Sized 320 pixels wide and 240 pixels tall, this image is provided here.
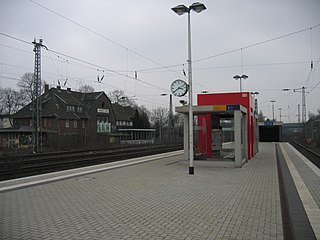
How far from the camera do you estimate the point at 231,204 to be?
26.6ft

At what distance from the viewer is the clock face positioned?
604 inches

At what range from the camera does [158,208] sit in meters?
7.73

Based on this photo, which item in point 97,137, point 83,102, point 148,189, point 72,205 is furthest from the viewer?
point 83,102

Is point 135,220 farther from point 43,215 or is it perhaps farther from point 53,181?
point 53,181

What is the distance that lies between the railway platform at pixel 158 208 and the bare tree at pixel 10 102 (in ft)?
A: 176

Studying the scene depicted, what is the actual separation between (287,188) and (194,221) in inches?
207

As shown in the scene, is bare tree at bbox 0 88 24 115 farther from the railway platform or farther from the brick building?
the railway platform

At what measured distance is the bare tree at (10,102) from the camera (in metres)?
61.2

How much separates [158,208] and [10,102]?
61.4 meters

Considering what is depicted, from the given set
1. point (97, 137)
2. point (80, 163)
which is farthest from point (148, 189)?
point (97, 137)

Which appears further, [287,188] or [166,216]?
[287,188]

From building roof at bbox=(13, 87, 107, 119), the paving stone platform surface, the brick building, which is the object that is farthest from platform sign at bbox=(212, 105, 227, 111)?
building roof at bbox=(13, 87, 107, 119)

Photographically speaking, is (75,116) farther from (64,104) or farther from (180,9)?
(180,9)

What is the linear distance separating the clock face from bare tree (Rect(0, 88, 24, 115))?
52.1 m
